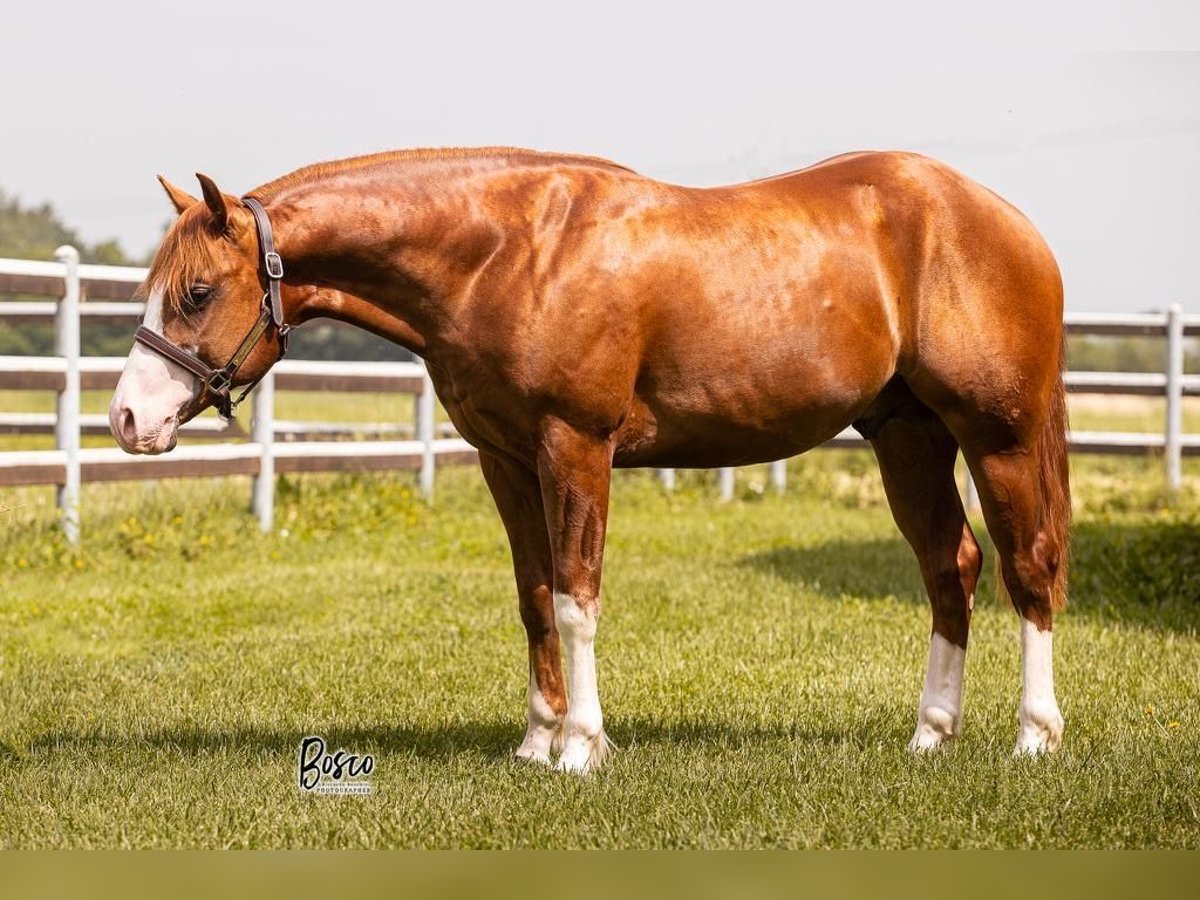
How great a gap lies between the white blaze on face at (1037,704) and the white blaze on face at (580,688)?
1.53 meters

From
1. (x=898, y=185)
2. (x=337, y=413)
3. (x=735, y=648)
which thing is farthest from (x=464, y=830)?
(x=337, y=413)

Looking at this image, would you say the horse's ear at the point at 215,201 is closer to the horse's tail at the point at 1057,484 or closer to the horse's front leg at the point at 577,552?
the horse's front leg at the point at 577,552

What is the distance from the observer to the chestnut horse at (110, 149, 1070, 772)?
4.68 m

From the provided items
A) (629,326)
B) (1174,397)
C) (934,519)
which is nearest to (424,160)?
(629,326)

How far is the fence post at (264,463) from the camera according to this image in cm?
1149

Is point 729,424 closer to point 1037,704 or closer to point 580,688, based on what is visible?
point 580,688

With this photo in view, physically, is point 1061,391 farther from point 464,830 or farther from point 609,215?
point 464,830

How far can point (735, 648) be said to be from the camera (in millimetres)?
7371

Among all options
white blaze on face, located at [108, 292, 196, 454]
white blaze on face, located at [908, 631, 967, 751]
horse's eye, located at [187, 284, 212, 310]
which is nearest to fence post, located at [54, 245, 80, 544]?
white blaze on face, located at [108, 292, 196, 454]

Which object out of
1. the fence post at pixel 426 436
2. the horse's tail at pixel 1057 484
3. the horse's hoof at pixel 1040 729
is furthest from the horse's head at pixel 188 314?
the fence post at pixel 426 436

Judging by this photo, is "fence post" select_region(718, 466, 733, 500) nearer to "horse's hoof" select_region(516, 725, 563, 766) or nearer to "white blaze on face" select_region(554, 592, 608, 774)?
→ "horse's hoof" select_region(516, 725, 563, 766)

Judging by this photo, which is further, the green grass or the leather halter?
the leather halter

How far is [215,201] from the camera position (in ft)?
14.8

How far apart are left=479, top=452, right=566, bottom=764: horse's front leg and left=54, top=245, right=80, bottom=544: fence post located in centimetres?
579
